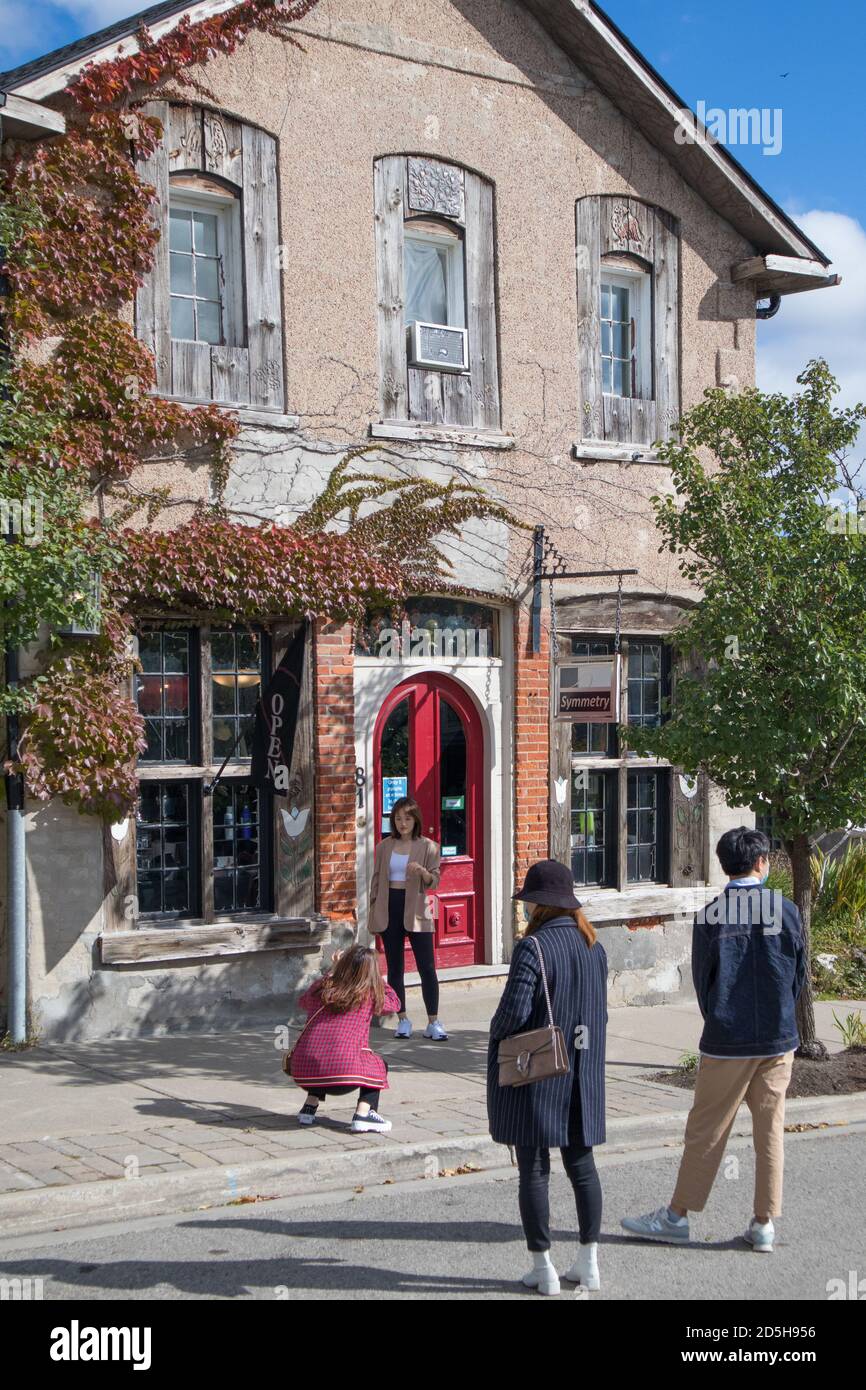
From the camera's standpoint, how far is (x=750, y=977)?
6.43 metres

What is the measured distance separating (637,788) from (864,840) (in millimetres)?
3972

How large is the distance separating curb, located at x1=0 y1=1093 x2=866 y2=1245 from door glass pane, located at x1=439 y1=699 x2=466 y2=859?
393 centimetres

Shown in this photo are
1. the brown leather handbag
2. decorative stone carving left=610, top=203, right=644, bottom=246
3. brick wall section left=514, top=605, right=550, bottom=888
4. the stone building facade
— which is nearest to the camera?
the brown leather handbag

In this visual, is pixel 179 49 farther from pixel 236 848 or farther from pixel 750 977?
pixel 750 977

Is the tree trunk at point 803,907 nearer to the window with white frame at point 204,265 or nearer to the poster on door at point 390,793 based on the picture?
the poster on door at point 390,793

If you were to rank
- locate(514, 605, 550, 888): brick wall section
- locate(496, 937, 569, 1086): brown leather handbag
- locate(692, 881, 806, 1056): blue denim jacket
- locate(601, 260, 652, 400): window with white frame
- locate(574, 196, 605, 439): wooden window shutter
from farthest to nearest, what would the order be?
locate(601, 260, 652, 400): window with white frame
locate(574, 196, 605, 439): wooden window shutter
locate(514, 605, 550, 888): brick wall section
locate(692, 881, 806, 1056): blue denim jacket
locate(496, 937, 569, 1086): brown leather handbag

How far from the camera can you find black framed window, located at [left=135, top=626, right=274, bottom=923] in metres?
10.6

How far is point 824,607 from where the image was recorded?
31.1ft

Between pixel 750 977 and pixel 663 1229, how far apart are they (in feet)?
3.82

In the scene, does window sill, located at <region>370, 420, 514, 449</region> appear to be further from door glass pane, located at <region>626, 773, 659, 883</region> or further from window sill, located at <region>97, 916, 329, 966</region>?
window sill, located at <region>97, 916, 329, 966</region>

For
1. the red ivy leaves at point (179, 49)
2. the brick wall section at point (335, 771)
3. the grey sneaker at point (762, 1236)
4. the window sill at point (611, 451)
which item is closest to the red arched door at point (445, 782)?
the brick wall section at point (335, 771)

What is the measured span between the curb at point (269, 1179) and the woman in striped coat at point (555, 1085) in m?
1.84

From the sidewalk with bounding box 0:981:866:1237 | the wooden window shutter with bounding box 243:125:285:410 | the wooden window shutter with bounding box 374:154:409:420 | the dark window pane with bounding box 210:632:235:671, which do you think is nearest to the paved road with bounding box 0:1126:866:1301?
the sidewalk with bounding box 0:981:866:1237

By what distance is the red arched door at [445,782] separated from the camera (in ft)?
38.7
